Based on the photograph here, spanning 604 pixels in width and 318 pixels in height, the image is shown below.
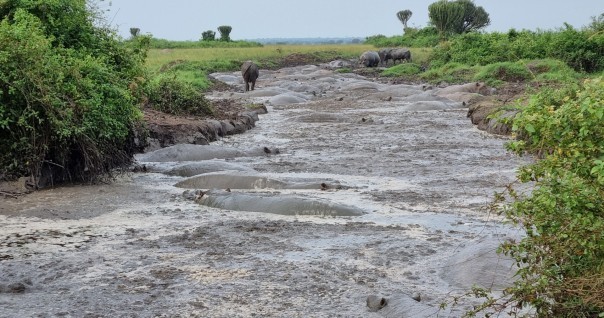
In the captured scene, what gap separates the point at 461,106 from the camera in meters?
24.7

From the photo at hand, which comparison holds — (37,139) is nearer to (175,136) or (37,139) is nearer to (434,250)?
(175,136)

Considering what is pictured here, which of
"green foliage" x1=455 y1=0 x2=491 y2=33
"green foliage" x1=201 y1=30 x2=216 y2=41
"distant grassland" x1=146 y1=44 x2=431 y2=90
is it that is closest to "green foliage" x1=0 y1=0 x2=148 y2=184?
"distant grassland" x1=146 y1=44 x2=431 y2=90

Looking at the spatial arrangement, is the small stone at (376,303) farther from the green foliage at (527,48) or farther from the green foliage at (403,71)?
the green foliage at (403,71)

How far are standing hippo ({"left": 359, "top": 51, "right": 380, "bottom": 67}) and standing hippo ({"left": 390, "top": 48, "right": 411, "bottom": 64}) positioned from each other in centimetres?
144

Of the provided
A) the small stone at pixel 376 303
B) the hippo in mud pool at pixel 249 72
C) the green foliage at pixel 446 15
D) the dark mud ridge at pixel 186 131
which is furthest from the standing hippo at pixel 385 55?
the small stone at pixel 376 303

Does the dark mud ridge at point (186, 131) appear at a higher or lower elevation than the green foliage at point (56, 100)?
lower

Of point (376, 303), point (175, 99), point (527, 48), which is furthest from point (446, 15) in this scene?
point (376, 303)

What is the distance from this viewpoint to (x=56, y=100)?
10.9 m

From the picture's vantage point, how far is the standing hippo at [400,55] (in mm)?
49812

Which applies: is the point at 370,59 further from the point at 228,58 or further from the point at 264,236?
the point at 264,236

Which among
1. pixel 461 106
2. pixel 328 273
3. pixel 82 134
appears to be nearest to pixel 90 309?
pixel 328 273

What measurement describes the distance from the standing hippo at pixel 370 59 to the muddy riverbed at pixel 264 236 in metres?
33.0

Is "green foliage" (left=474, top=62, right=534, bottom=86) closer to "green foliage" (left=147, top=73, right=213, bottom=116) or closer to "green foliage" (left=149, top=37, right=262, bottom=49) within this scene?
"green foliage" (left=147, top=73, right=213, bottom=116)

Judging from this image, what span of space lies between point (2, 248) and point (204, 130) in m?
8.90
